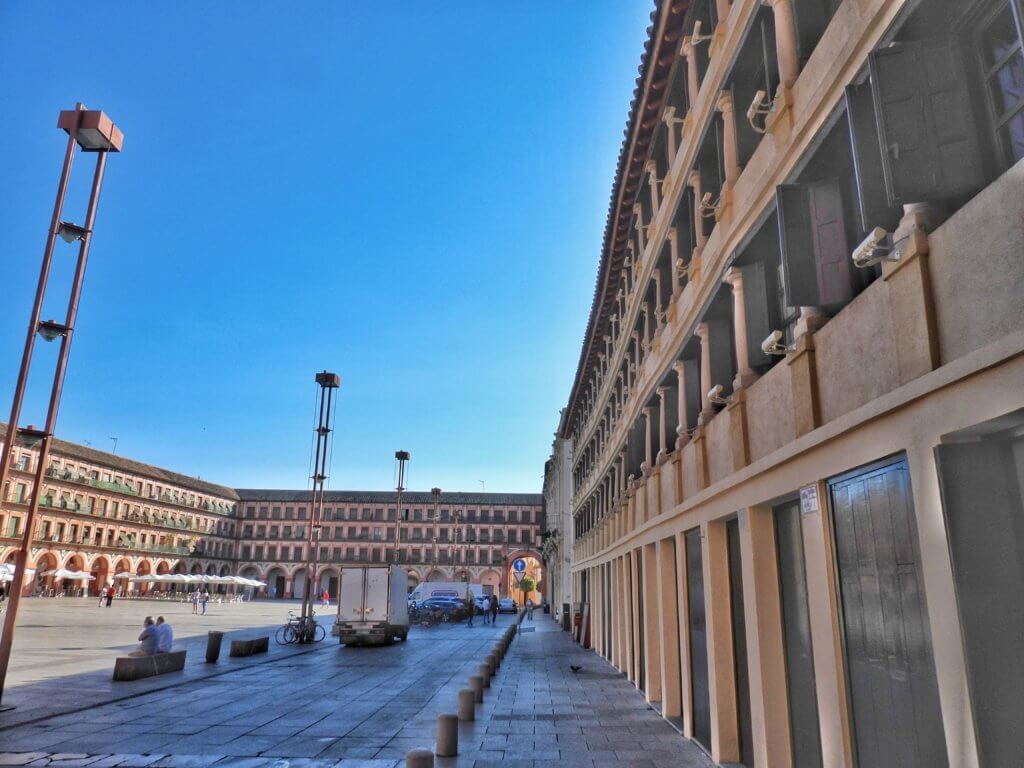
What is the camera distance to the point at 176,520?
3541 inches

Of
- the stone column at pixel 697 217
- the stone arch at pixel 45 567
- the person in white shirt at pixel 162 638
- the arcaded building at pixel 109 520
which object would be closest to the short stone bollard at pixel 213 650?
the person in white shirt at pixel 162 638

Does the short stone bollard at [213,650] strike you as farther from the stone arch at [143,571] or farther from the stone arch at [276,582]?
the stone arch at [276,582]

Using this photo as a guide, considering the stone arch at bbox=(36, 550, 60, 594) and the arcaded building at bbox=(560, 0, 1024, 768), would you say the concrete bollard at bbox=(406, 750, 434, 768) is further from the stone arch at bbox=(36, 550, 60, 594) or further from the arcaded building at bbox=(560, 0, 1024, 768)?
the stone arch at bbox=(36, 550, 60, 594)

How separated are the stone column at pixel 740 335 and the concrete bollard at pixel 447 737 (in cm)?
570

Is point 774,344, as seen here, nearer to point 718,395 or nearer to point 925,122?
point 718,395

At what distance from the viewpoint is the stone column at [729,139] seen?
953 centimetres

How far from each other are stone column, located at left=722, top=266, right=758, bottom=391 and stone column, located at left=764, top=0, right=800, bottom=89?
2.43m

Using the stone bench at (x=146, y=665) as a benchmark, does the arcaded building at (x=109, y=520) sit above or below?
above

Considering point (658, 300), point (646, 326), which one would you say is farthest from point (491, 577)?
point (658, 300)

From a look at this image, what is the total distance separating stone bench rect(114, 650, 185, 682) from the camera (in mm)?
16234

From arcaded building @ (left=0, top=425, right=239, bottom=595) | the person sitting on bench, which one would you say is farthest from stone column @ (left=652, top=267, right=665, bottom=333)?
arcaded building @ (left=0, top=425, right=239, bottom=595)

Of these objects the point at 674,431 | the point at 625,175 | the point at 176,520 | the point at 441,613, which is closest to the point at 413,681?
the point at 674,431

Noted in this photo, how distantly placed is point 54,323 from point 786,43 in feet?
41.8

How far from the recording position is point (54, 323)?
13109 millimetres
